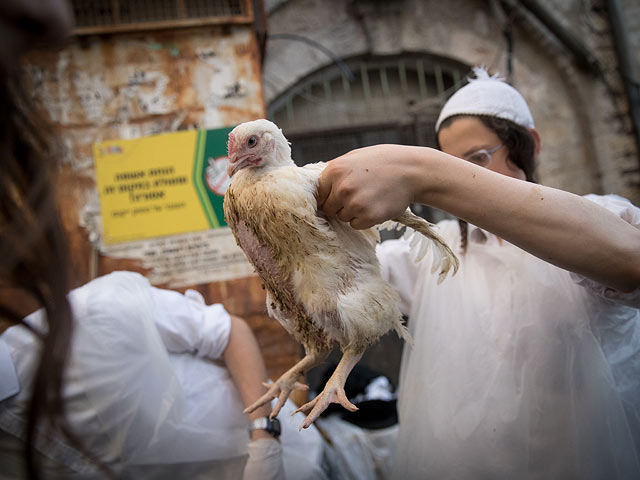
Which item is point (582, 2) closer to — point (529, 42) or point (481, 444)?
point (529, 42)

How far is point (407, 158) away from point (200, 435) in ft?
3.68

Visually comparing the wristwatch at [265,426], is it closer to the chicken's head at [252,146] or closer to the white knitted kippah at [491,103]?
the chicken's head at [252,146]

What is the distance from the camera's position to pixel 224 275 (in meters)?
2.24

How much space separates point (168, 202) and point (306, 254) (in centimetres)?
158

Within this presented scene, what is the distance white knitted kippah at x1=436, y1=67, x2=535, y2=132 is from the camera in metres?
1.22

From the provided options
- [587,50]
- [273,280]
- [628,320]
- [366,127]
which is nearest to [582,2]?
[587,50]

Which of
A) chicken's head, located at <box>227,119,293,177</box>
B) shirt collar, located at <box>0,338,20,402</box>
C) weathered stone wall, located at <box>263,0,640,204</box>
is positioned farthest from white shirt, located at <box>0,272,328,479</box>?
weathered stone wall, located at <box>263,0,640,204</box>

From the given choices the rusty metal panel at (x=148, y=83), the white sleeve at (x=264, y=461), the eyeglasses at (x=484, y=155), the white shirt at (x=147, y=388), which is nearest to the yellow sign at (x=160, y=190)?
the rusty metal panel at (x=148, y=83)

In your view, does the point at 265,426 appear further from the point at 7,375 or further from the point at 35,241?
the point at 35,241

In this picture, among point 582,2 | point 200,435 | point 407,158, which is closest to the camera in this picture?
→ point 407,158

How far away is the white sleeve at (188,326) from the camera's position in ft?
4.73

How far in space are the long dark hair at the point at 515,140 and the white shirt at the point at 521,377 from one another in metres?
0.25

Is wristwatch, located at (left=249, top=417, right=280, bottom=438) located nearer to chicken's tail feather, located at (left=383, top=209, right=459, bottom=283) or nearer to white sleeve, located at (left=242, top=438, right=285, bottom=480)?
white sleeve, located at (left=242, top=438, right=285, bottom=480)

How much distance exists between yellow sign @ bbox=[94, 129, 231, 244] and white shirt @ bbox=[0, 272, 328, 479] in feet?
2.28
